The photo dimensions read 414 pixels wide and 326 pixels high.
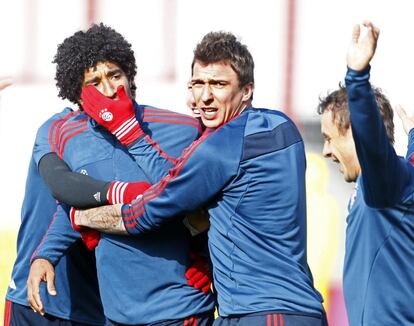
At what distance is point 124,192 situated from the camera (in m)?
3.87

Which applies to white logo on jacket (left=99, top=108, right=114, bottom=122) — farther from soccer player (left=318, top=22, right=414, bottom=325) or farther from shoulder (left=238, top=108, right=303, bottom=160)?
soccer player (left=318, top=22, right=414, bottom=325)

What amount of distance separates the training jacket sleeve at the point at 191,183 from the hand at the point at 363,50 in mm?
547

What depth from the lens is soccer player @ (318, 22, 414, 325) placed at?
10.5ft

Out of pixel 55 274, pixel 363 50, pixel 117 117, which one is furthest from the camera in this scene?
pixel 55 274

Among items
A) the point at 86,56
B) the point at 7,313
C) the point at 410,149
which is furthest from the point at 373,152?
the point at 7,313

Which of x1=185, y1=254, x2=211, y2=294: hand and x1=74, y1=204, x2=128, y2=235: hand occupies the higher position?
x1=74, y1=204, x2=128, y2=235: hand

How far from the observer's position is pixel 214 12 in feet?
21.2

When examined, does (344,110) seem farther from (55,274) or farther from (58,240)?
(55,274)

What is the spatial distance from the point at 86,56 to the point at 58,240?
0.72 metres

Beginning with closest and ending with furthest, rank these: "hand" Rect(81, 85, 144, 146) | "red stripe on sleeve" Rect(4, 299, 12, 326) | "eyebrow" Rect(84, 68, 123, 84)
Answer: "hand" Rect(81, 85, 144, 146) < "eyebrow" Rect(84, 68, 123, 84) < "red stripe on sleeve" Rect(4, 299, 12, 326)

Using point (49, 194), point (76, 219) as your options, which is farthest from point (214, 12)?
point (76, 219)

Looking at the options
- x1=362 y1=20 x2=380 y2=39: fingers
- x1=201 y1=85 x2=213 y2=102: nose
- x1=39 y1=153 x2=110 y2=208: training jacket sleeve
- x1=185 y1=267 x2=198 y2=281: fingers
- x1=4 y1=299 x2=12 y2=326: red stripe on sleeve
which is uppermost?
x1=362 y1=20 x2=380 y2=39: fingers

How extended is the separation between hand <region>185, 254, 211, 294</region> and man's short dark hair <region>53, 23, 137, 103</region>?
2.55 feet

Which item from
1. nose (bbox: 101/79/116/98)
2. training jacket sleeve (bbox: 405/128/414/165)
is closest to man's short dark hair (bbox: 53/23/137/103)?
nose (bbox: 101/79/116/98)
